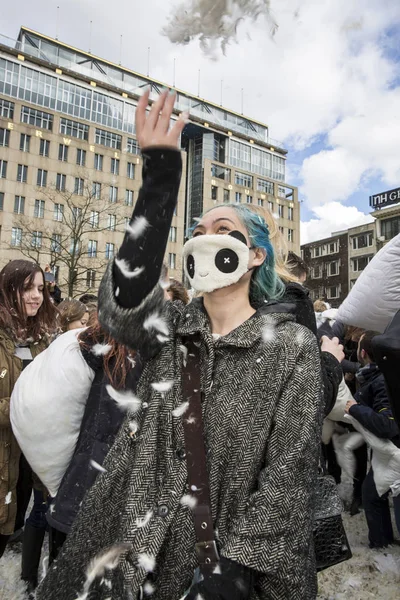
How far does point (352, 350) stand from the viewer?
611cm

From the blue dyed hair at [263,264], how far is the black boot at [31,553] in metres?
2.58

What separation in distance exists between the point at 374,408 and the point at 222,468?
2.87 metres

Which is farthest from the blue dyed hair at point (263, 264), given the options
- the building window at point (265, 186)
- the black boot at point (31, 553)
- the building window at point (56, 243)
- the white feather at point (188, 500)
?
the building window at point (265, 186)

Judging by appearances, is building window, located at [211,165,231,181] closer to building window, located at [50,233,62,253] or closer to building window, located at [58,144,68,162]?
building window, located at [58,144,68,162]

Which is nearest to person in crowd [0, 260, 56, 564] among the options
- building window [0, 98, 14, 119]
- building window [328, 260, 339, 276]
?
building window [0, 98, 14, 119]

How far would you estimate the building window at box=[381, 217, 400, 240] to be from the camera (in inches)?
1739

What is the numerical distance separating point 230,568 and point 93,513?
532mm

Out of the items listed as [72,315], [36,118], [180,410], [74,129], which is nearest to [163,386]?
[180,410]

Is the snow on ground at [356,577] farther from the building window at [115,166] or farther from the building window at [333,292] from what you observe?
the building window at [333,292]

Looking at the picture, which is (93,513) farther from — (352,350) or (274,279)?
(352,350)

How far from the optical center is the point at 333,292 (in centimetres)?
5281

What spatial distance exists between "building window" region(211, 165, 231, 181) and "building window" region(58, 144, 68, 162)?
54.4 feet

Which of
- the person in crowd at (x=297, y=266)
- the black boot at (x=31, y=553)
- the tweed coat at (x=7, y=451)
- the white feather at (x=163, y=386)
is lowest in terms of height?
the black boot at (x=31, y=553)

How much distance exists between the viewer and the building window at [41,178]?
1702 inches
